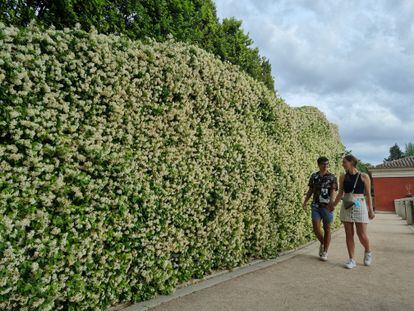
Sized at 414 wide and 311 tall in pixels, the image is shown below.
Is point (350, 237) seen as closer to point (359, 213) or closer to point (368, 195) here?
point (359, 213)

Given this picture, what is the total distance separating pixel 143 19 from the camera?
7199 millimetres

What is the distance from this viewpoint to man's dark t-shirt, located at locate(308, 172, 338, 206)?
689 centimetres

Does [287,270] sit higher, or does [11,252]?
[11,252]

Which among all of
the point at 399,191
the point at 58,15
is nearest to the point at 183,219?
the point at 58,15

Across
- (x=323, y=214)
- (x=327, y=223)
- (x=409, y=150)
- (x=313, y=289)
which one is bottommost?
(x=313, y=289)

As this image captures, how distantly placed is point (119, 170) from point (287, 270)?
367 centimetres

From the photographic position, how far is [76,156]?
3.47 metres

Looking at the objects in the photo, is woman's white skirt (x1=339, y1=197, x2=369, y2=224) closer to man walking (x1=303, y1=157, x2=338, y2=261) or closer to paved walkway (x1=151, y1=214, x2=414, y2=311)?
man walking (x1=303, y1=157, x2=338, y2=261)

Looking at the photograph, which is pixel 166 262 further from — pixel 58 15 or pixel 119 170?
pixel 58 15

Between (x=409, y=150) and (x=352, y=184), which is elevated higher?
(x=409, y=150)

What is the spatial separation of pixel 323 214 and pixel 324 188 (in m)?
0.53

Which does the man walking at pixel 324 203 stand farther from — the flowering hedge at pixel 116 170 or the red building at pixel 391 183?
the red building at pixel 391 183

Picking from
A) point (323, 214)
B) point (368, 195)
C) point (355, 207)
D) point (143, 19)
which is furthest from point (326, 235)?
point (143, 19)

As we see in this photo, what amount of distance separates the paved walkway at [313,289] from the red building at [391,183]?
31283mm
